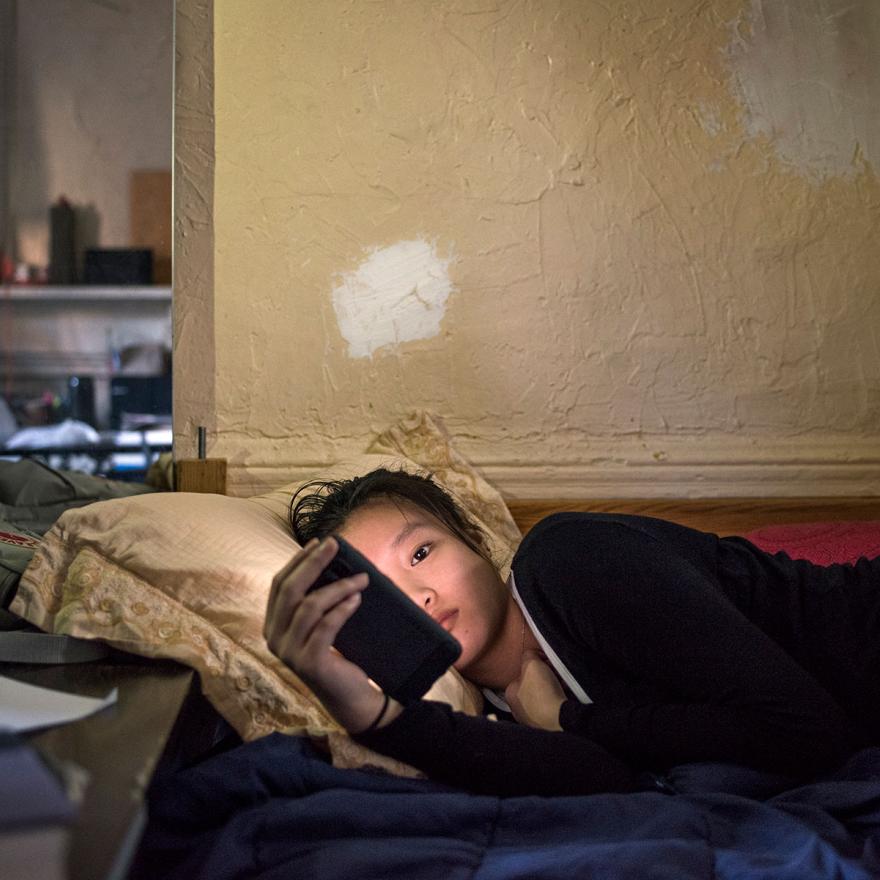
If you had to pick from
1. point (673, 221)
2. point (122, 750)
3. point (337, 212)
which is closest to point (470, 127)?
point (337, 212)

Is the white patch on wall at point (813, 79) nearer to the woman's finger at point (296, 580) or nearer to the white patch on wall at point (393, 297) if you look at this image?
the white patch on wall at point (393, 297)

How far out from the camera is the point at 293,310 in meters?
1.77

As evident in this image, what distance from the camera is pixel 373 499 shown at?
1208mm

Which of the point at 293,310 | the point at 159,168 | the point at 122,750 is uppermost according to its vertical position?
the point at 159,168

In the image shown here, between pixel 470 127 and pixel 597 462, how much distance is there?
0.66 metres

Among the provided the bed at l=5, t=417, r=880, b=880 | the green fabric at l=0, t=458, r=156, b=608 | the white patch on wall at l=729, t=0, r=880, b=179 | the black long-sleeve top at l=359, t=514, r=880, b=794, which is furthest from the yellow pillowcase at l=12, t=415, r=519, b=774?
the white patch on wall at l=729, t=0, r=880, b=179

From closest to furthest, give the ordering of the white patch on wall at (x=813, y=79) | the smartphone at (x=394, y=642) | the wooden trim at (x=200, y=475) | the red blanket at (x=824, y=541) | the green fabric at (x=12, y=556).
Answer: the smartphone at (x=394, y=642)
the green fabric at (x=12, y=556)
the red blanket at (x=824, y=541)
the wooden trim at (x=200, y=475)
the white patch on wall at (x=813, y=79)

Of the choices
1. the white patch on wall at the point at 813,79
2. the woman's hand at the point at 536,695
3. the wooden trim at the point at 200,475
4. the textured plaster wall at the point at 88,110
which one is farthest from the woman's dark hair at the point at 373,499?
the white patch on wall at the point at 813,79

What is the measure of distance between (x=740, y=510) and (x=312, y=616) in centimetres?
118

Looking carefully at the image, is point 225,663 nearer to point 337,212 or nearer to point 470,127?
point 337,212

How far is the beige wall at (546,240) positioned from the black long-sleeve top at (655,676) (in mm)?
721

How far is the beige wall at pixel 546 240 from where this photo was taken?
1765mm

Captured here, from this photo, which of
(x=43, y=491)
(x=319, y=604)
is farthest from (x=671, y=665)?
(x=43, y=491)

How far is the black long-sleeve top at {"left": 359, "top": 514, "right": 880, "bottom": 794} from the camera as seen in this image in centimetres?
94
